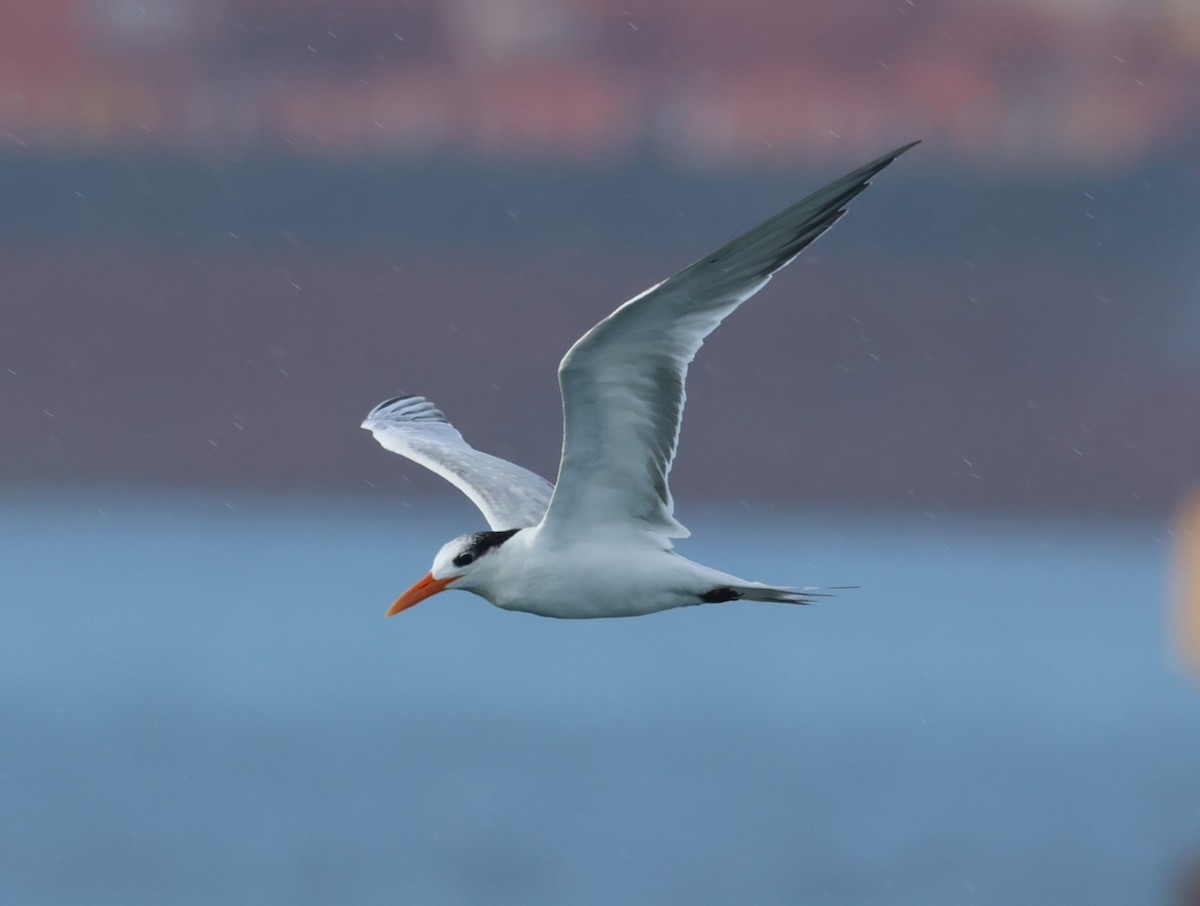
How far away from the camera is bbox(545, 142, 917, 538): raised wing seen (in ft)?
21.5

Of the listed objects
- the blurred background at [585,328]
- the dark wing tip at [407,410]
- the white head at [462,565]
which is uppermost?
the blurred background at [585,328]

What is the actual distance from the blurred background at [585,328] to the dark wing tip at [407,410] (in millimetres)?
27449

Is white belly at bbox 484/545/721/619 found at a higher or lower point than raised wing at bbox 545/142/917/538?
lower

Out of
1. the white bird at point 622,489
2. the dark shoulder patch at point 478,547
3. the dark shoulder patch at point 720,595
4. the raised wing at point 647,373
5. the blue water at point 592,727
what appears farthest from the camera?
the blue water at point 592,727

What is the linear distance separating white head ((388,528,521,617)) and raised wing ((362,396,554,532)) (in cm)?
84

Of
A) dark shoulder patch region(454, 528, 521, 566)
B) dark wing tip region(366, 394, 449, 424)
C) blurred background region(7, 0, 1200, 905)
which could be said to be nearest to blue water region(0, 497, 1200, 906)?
blurred background region(7, 0, 1200, 905)

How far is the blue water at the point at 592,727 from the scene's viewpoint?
31359mm

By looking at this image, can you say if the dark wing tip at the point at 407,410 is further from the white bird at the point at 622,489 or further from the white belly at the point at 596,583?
the white belly at the point at 596,583

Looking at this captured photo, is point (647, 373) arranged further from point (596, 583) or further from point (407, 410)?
point (407, 410)

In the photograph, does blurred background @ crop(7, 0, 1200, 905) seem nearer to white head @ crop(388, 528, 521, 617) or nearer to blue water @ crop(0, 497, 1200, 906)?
blue water @ crop(0, 497, 1200, 906)

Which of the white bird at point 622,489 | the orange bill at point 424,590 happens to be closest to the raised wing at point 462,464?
the white bird at point 622,489

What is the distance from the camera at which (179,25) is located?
62719 millimetres

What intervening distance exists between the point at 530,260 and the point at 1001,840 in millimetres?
26247

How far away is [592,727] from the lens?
4459 centimetres
